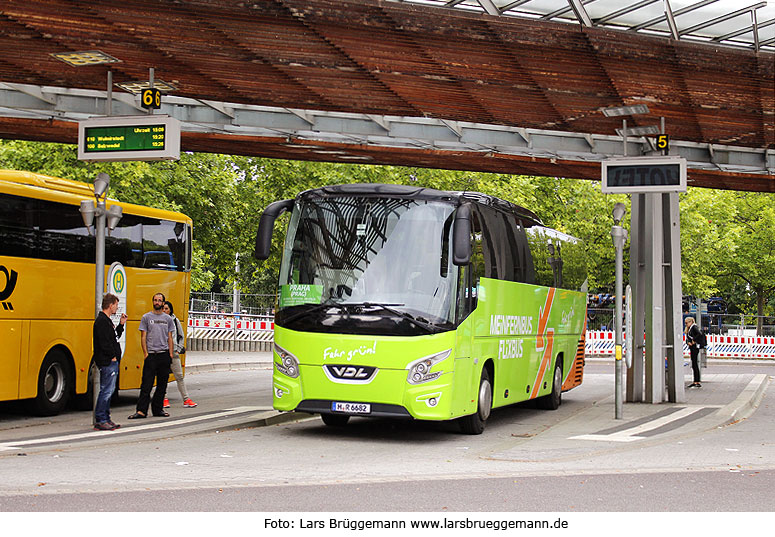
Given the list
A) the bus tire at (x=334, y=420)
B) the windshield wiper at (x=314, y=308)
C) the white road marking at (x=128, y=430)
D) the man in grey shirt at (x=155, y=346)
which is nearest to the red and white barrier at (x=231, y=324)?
the white road marking at (x=128, y=430)

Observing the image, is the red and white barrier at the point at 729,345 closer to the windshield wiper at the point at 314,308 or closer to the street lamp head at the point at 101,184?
the windshield wiper at the point at 314,308

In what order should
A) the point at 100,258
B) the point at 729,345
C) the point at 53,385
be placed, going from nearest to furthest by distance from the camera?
the point at 100,258 → the point at 53,385 → the point at 729,345

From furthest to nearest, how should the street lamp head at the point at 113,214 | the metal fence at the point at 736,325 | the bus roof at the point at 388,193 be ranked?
the metal fence at the point at 736,325 < the street lamp head at the point at 113,214 < the bus roof at the point at 388,193

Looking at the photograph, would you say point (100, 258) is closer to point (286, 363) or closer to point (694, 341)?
point (286, 363)

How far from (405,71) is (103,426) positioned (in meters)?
6.67

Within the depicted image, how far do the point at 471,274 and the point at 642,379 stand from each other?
7580 millimetres

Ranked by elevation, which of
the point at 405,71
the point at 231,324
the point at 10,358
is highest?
the point at 405,71

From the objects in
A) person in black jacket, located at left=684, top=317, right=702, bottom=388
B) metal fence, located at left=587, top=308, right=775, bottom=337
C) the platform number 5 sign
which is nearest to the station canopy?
the platform number 5 sign

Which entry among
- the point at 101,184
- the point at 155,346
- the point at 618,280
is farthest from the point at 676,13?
the point at 155,346

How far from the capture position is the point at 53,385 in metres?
16.7

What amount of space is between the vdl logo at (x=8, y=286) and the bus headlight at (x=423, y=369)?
6.35m

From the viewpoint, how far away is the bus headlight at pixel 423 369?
13.1 meters

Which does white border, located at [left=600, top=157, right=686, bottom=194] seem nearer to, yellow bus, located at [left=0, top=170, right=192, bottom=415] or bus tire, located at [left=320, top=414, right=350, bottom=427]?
bus tire, located at [left=320, top=414, right=350, bottom=427]

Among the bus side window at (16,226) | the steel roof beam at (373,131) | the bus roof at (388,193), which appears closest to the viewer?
the bus roof at (388,193)
